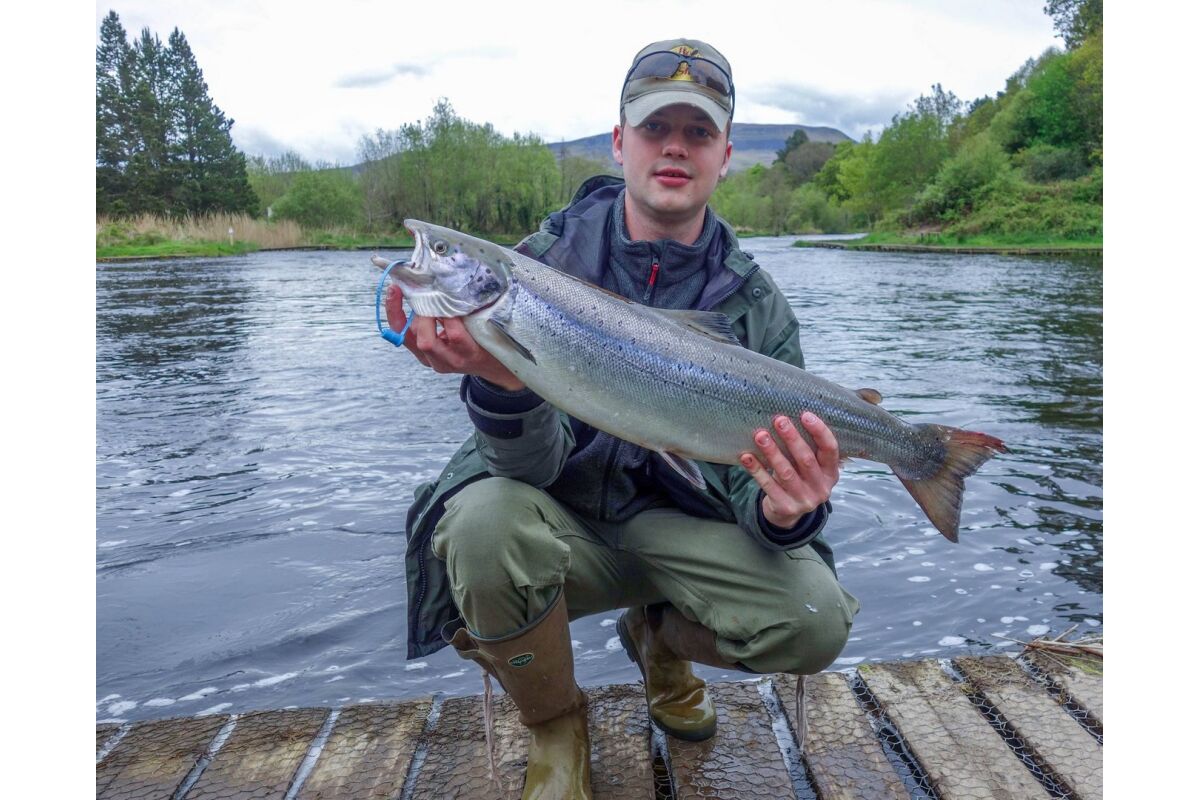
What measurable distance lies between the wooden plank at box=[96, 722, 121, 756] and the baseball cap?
3.01m

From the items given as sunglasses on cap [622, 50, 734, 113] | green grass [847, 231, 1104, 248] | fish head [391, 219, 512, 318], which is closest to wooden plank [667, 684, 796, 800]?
fish head [391, 219, 512, 318]

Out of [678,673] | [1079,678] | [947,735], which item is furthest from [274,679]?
[1079,678]

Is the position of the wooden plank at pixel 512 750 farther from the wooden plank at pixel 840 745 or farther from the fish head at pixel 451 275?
the fish head at pixel 451 275

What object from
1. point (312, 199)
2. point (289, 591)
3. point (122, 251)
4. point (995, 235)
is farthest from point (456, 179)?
point (289, 591)

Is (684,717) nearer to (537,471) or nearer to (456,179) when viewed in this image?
(537,471)

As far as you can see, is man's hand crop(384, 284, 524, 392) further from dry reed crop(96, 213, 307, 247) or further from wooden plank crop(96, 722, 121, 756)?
dry reed crop(96, 213, 307, 247)

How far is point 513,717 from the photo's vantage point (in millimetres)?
3543

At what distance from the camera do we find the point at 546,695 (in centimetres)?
312

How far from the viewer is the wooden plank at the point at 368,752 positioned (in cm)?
309

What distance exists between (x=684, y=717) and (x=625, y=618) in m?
0.72

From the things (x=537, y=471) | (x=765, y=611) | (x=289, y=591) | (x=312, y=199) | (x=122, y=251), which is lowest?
(x=289, y=591)

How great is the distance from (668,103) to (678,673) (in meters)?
2.13

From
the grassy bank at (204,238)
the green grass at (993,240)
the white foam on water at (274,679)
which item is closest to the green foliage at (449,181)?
the grassy bank at (204,238)

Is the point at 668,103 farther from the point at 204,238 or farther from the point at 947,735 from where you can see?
the point at 204,238
